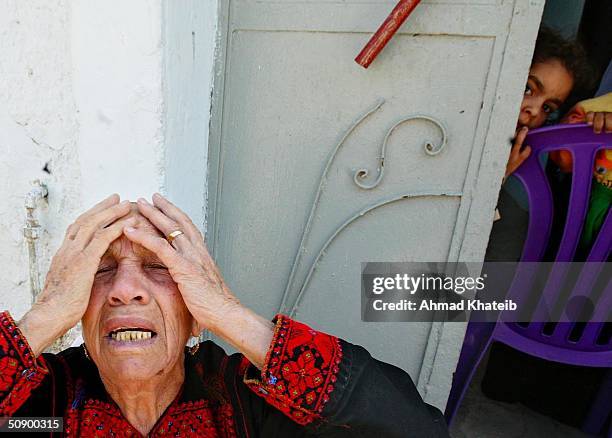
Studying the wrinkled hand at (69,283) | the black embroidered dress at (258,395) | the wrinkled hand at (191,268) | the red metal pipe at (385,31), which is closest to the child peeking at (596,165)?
the red metal pipe at (385,31)

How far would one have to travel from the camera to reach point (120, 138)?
1.78 m

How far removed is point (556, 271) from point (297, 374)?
135 cm

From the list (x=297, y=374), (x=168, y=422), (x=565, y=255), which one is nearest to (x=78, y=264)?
(x=168, y=422)

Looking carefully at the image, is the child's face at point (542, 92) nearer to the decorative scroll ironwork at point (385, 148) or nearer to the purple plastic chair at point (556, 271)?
the purple plastic chair at point (556, 271)

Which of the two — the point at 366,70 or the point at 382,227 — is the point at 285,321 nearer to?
the point at 382,227

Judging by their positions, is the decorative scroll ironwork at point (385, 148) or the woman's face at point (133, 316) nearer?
the woman's face at point (133, 316)

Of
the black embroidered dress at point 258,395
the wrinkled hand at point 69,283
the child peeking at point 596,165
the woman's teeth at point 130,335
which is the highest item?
the child peeking at point 596,165

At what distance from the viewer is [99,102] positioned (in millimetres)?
1770

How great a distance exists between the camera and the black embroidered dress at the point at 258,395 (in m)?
1.18

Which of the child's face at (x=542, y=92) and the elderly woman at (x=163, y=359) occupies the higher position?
the child's face at (x=542, y=92)

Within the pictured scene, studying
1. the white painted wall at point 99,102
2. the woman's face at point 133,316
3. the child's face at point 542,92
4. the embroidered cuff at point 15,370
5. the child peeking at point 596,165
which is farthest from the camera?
the child's face at point 542,92

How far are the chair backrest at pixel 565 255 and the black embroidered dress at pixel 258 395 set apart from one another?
1004 mm

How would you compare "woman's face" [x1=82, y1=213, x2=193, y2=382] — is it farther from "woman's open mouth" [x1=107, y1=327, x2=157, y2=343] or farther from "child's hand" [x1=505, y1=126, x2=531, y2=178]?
"child's hand" [x1=505, y1=126, x2=531, y2=178]

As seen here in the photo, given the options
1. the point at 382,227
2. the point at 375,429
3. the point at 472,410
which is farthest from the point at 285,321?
the point at 472,410
